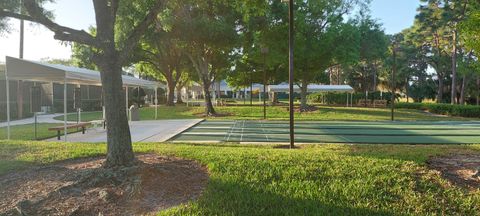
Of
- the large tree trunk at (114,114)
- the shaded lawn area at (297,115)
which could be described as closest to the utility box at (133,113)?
the shaded lawn area at (297,115)

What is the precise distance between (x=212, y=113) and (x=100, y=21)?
63.1 ft

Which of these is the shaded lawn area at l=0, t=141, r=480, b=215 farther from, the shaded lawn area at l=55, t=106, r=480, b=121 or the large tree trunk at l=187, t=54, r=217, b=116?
the large tree trunk at l=187, t=54, r=217, b=116

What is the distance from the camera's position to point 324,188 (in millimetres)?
5305

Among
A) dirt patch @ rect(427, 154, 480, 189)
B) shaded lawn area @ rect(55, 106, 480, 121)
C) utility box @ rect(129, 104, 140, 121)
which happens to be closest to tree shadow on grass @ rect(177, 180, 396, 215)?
dirt patch @ rect(427, 154, 480, 189)

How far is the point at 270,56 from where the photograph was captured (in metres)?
27.4

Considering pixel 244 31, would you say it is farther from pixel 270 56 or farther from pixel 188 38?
pixel 188 38

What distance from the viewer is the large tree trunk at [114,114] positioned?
621 cm

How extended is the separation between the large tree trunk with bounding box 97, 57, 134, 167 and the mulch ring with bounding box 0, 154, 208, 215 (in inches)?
10.2

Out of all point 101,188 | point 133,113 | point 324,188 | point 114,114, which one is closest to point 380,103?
point 133,113

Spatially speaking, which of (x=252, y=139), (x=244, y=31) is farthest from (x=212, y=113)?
(x=252, y=139)

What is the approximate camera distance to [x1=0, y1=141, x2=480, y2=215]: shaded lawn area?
4.74m

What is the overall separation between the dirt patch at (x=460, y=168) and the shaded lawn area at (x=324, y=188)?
0.73 feet

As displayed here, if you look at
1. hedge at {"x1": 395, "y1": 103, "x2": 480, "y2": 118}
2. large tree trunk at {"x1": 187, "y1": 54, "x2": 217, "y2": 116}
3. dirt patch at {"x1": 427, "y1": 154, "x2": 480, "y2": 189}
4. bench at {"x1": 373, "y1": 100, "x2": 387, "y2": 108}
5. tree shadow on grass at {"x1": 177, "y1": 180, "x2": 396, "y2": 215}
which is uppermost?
large tree trunk at {"x1": 187, "y1": 54, "x2": 217, "y2": 116}

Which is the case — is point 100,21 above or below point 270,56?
below
